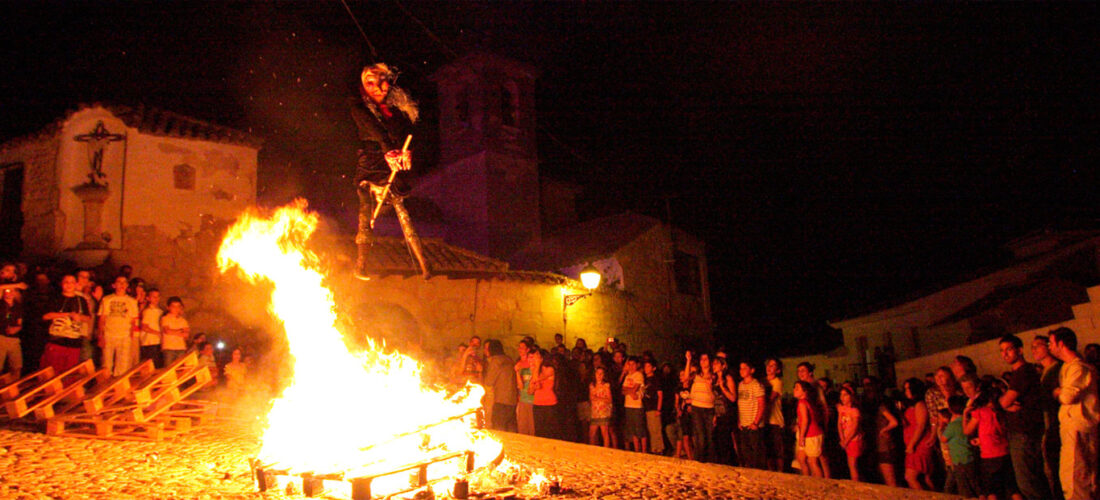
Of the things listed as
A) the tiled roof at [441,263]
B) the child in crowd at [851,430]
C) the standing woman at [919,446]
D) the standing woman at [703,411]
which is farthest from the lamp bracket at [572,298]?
the standing woman at [919,446]

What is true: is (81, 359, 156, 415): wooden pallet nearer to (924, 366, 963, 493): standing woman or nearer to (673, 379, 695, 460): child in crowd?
(673, 379, 695, 460): child in crowd

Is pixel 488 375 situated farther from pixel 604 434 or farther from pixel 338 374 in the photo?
pixel 338 374

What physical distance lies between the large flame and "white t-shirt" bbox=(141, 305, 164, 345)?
288cm

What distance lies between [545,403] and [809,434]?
3.41m

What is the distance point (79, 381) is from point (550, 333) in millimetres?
10549

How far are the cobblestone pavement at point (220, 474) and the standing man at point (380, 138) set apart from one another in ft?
7.61

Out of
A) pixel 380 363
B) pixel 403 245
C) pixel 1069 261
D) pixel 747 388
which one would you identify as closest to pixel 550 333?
pixel 403 245

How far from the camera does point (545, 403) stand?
970 cm

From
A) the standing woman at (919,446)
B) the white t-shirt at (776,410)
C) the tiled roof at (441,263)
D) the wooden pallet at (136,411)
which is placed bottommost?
the standing woman at (919,446)

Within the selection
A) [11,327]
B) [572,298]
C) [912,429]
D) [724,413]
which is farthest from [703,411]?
[572,298]

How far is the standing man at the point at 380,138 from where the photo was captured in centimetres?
561

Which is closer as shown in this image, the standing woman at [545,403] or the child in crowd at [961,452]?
the child in crowd at [961,452]

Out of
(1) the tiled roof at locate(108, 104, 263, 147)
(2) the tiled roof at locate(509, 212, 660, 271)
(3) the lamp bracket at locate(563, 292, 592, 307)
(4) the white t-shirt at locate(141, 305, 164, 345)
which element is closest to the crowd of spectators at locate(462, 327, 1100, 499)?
(4) the white t-shirt at locate(141, 305, 164, 345)

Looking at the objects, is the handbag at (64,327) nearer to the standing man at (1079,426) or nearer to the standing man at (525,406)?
the standing man at (525,406)
